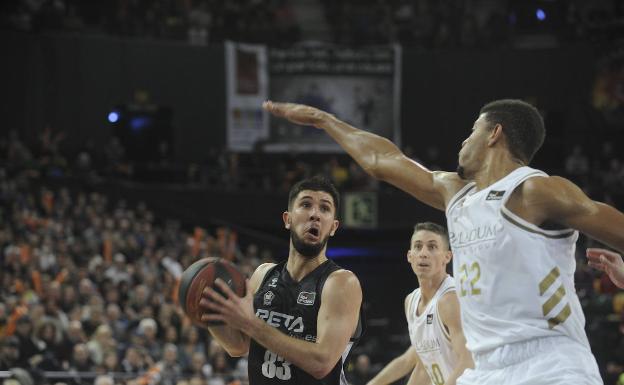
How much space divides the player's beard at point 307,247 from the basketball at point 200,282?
0.63 meters

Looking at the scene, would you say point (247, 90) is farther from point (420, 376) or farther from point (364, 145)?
point (364, 145)

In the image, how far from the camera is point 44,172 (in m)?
20.4

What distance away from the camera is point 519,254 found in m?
4.17

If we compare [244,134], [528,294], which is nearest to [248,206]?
[244,134]

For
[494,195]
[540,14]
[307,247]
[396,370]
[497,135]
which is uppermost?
[540,14]

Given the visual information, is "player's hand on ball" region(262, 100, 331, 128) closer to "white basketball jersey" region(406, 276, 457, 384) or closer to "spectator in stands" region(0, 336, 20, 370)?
"white basketball jersey" region(406, 276, 457, 384)

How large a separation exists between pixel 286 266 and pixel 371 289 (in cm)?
2236

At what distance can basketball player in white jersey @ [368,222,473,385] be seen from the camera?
6483 millimetres

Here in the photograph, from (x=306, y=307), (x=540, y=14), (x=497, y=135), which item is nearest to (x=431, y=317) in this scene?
(x=306, y=307)

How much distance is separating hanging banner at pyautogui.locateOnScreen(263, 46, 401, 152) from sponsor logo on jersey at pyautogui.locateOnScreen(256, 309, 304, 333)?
20231mm

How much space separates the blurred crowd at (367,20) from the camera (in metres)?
25.8

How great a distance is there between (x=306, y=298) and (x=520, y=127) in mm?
1596

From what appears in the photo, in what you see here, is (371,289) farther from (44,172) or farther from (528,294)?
(528,294)

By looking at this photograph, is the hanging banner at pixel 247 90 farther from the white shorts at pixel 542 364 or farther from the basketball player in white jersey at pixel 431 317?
the white shorts at pixel 542 364
